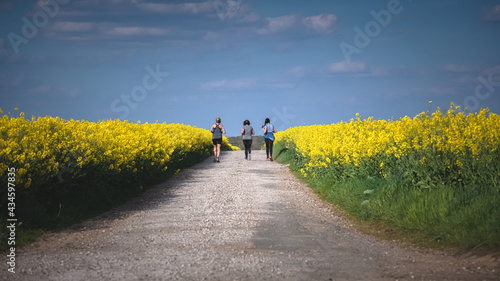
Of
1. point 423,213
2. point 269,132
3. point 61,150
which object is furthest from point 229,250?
point 269,132

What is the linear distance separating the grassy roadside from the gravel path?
33 centimetres

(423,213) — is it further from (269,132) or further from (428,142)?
(269,132)

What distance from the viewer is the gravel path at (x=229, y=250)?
5.80 metres

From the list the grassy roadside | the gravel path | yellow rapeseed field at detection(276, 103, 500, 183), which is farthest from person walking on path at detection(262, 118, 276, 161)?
the grassy roadside

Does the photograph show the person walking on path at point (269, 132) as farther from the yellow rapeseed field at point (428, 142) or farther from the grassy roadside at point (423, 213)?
the grassy roadside at point (423, 213)

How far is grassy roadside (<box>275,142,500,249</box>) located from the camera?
6.81 meters

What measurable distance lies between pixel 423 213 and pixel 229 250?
344 centimetres

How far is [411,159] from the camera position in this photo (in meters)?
9.51

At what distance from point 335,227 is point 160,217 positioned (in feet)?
11.8

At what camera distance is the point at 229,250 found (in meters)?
6.94

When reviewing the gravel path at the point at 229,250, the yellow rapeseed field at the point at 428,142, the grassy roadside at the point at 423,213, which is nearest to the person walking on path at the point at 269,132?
the yellow rapeseed field at the point at 428,142

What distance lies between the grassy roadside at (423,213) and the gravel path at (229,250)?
1.08 feet

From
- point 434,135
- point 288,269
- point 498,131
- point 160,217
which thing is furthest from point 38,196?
point 498,131

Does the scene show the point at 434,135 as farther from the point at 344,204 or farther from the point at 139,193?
the point at 139,193
